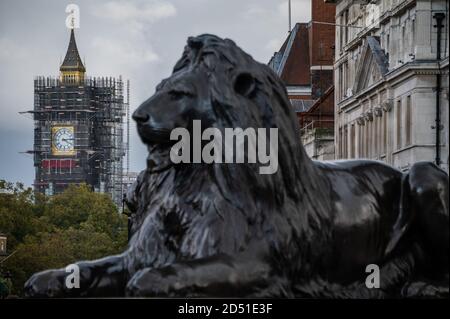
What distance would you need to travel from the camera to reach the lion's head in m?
7.86

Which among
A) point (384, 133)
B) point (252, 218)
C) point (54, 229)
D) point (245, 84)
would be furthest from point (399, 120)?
point (252, 218)

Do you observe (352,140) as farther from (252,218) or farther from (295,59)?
(252,218)

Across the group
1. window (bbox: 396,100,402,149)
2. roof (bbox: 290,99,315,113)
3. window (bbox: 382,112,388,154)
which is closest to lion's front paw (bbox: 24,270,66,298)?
window (bbox: 396,100,402,149)

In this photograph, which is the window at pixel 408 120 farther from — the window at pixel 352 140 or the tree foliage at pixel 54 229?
the tree foliage at pixel 54 229

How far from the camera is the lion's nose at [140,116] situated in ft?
25.6

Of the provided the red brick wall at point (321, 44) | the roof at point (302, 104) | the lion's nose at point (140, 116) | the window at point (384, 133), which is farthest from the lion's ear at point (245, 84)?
the red brick wall at point (321, 44)

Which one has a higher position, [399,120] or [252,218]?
[399,120]

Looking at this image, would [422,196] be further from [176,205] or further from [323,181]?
[176,205]

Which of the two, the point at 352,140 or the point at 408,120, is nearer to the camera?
the point at 408,120

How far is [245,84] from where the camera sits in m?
8.06

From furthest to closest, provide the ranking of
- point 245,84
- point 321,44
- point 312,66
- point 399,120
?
point 321,44
point 312,66
point 399,120
point 245,84

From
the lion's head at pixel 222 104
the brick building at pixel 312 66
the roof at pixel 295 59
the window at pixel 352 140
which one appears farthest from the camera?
the roof at pixel 295 59

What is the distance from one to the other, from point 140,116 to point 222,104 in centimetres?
42

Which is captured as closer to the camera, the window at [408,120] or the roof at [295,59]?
the window at [408,120]
